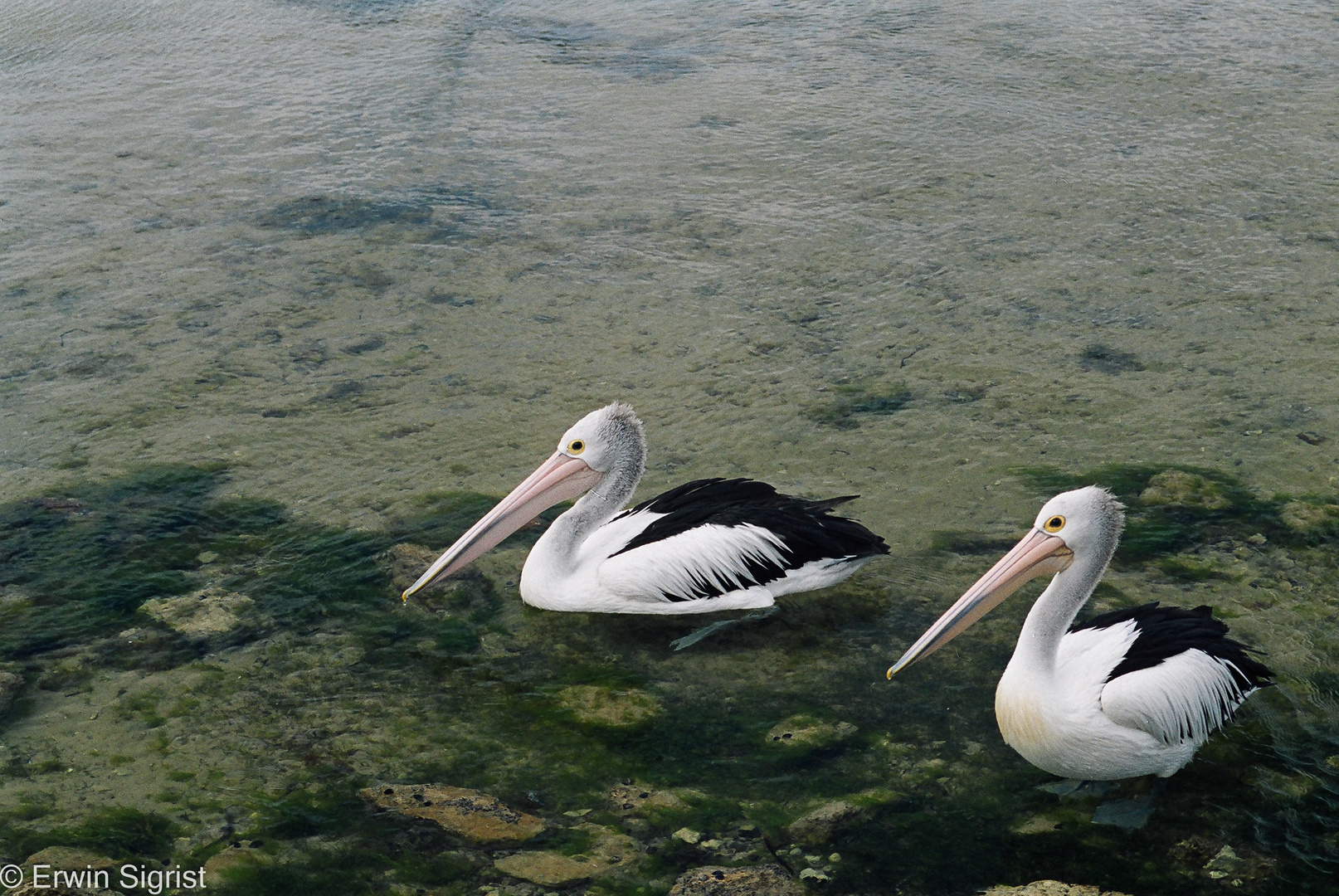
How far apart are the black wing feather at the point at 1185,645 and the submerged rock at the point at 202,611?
2131 millimetres

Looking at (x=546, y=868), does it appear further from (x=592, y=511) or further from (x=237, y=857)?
(x=592, y=511)

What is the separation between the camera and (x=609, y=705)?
2.94 metres

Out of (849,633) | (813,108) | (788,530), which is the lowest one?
(849,633)

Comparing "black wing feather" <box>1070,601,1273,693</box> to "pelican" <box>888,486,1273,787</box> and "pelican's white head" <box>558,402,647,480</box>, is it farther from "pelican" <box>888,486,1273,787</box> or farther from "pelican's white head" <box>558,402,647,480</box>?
"pelican's white head" <box>558,402,647,480</box>

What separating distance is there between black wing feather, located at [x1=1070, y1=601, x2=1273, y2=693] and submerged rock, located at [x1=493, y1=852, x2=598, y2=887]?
1.15m

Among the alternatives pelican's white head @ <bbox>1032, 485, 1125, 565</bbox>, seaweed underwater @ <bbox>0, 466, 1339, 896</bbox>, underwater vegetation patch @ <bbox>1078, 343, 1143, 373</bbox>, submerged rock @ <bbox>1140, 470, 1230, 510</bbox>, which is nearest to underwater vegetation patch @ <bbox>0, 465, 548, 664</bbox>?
seaweed underwater @ <bbox>0, 466, 1339, 896</bbox>

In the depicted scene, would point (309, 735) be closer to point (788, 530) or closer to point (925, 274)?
point (788, 530)

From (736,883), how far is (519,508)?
1.30 meters

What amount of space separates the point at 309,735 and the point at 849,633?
133cm

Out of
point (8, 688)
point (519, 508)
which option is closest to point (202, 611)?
point (8, 688)

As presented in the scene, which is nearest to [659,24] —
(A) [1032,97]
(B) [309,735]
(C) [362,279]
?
(A) [1032,97]

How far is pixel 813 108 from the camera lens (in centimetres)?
631

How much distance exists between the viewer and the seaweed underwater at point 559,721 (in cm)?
244

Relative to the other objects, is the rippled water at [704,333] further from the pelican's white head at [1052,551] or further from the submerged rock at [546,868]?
the pelican's white head at [1052,551]
